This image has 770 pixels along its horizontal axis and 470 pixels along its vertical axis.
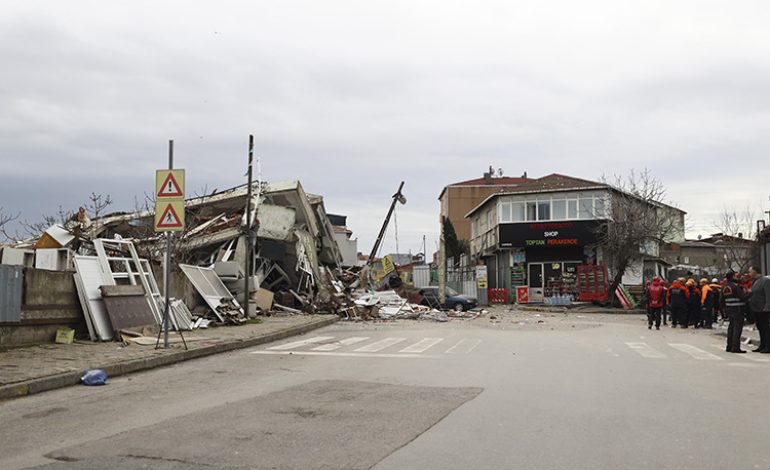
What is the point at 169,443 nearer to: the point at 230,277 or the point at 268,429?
the point at 268,429

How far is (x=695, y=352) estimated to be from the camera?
48.2ft

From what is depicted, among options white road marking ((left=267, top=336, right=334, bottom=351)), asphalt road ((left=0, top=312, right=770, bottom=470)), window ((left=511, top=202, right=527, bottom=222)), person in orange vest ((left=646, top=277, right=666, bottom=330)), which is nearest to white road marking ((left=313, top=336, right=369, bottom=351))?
white road marking ((left=267, top=336, right=334, bottom=351))

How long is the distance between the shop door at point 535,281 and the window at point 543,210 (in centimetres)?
318

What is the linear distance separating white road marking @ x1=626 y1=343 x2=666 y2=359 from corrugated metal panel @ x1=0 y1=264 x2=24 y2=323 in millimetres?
11756

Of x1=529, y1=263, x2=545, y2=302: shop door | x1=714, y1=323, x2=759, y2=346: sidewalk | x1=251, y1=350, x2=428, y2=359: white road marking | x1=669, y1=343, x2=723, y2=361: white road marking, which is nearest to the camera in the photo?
x1=669, y1=343, x2=723, y2=361: white road marking

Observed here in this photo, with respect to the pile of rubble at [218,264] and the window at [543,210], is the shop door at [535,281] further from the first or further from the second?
the pile of rubble at [218,264]

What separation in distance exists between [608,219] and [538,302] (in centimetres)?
663

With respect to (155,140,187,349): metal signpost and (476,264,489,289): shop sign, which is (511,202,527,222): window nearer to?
(476,264,489,289): shop sign

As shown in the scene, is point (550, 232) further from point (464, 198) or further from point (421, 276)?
point (464, 198)

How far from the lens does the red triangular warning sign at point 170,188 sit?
1326cm

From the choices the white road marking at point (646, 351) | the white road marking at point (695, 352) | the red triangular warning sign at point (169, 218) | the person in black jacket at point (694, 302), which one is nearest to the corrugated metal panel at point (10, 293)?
the red triangular warning sign at point (169, 218)

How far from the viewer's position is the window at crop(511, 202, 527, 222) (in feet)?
158

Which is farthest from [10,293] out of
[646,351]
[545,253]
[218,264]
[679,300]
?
[545,253]

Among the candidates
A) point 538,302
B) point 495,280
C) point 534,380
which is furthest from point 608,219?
point 534,380
